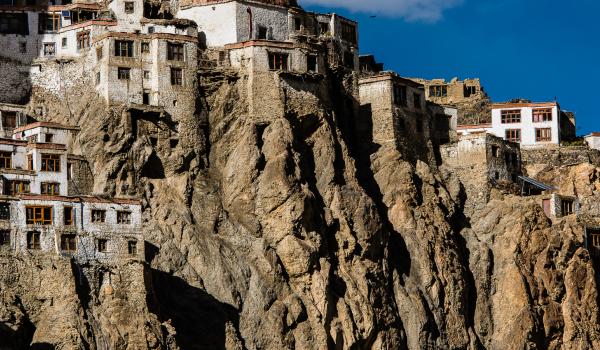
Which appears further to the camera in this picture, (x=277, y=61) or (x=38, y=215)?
(x=277, y=61)

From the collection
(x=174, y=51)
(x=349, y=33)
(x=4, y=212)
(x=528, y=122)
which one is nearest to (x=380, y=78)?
(x=349, y=33)

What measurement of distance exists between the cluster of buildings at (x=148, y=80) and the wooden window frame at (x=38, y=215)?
0.21 ft

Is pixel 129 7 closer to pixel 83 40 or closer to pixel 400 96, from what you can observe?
pixel 83 40

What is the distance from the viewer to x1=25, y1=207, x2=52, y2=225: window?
4845 inches

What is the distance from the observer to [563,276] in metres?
152

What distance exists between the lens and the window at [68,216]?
124 m

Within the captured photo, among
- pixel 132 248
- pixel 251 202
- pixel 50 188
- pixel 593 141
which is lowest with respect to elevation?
pixel 132 248

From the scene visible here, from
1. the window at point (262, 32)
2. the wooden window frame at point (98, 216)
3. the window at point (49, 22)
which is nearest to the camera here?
the wooden window frame at point (98, 216)

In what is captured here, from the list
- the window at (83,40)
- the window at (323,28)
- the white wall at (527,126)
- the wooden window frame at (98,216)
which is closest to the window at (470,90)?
the white wall at (527,126)

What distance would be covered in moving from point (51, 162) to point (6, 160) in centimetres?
327

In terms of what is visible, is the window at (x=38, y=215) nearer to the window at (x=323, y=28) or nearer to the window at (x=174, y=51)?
the window at (x=174, y=51)

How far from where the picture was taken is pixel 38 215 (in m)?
123

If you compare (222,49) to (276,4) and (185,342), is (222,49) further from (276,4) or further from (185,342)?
(185,342)

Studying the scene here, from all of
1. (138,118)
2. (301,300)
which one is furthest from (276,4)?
(301,300)
